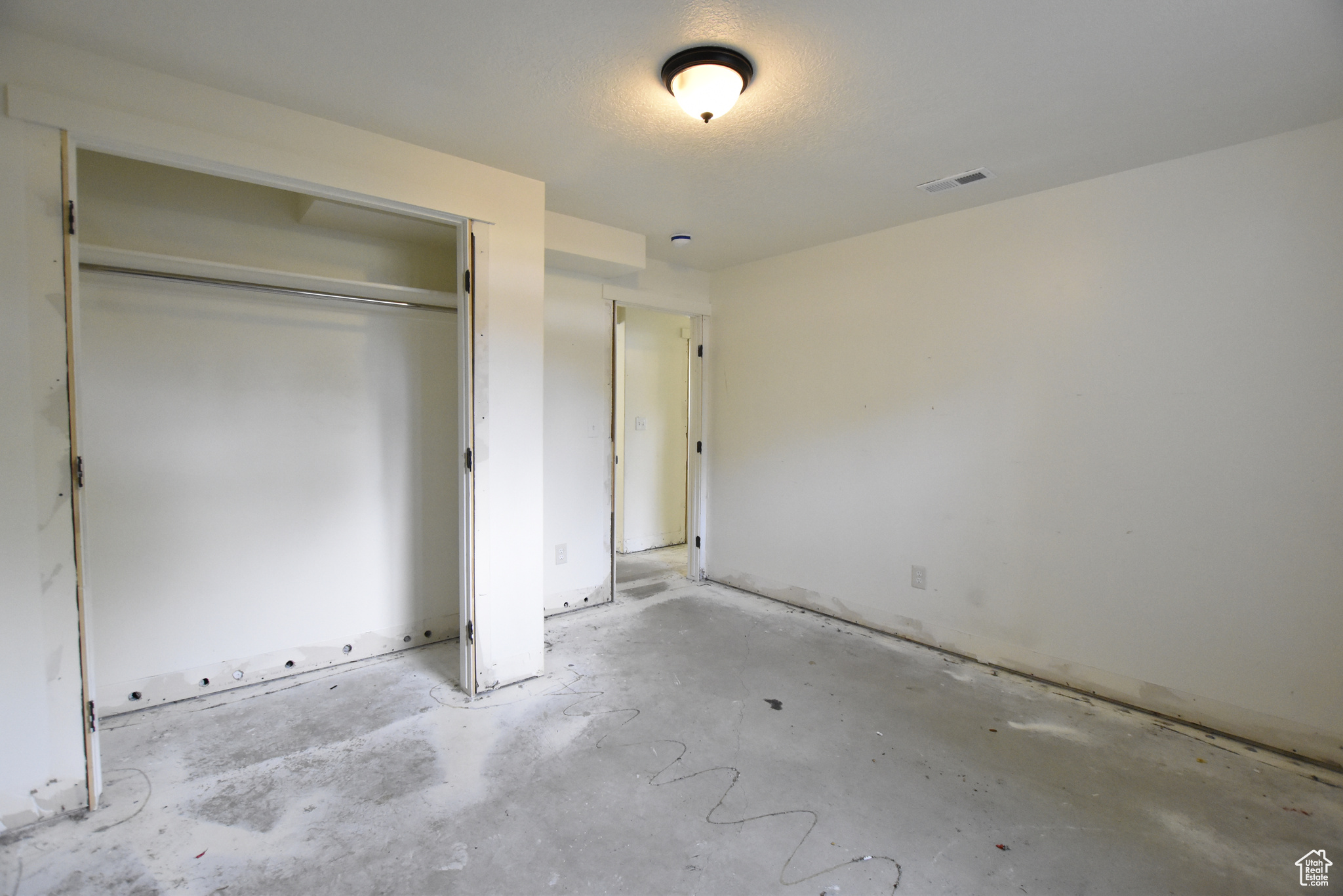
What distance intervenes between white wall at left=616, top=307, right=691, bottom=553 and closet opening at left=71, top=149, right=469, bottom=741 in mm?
2288

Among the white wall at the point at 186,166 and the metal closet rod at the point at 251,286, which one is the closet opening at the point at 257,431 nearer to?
the metal closet rod at the point at 251,286

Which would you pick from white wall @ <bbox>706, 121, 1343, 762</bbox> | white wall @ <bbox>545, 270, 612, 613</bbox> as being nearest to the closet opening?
white wall @ <bbox>545, 270, 612, 613</bbox>

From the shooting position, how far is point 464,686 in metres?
2.80

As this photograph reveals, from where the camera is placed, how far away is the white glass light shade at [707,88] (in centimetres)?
185

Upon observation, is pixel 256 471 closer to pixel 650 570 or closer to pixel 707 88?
pixel 707 88

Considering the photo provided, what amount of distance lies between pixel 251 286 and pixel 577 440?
207 centimetres

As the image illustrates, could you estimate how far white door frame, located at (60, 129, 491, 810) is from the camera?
1875 mm

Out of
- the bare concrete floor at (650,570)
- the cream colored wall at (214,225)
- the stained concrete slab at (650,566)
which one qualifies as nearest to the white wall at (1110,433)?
the bare concrete floor at (650,570)

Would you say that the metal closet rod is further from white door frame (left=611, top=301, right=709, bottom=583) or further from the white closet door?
white door frame (left=611, top=301, right=709, bottom=583)

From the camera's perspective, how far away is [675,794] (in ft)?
6.66

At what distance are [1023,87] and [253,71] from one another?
2.73 m

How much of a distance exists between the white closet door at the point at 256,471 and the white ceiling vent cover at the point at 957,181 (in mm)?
2828

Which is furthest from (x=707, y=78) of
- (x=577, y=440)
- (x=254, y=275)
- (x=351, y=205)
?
(x=577, y=440)

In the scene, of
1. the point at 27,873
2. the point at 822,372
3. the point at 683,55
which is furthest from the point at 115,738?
the point at 822,372
